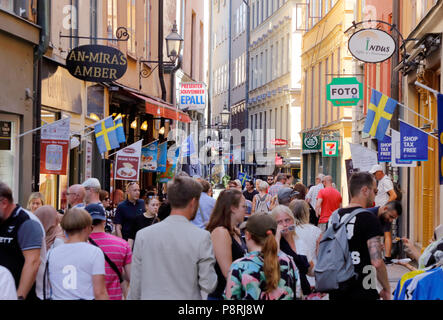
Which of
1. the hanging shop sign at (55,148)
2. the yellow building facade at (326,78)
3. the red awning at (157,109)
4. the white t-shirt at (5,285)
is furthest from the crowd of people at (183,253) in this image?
the yellow building facade at (326,78)

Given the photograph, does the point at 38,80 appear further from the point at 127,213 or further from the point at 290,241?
the point at 290,241

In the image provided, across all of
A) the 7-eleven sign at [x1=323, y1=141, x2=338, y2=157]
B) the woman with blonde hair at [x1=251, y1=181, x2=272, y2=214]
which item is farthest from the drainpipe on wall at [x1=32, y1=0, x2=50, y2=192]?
the 7-eleven sign at [x1=323, y1=141, x2=338, y2=157]

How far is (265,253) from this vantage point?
5.75m

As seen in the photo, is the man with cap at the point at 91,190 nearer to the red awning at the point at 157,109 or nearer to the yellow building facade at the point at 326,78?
the red awning at the point at 157,109

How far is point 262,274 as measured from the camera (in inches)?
225

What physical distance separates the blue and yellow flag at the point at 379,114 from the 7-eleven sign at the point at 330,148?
48.2 feet

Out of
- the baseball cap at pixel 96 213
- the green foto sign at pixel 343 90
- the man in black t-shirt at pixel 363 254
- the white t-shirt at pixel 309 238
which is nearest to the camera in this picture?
the man in black t-shirt at pixel 363 254

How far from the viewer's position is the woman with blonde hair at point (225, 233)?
6.84m

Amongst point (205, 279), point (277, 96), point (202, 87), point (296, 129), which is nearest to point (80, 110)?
point (205, 279)

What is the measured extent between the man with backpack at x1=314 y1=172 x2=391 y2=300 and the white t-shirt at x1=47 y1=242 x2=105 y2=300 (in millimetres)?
1826
